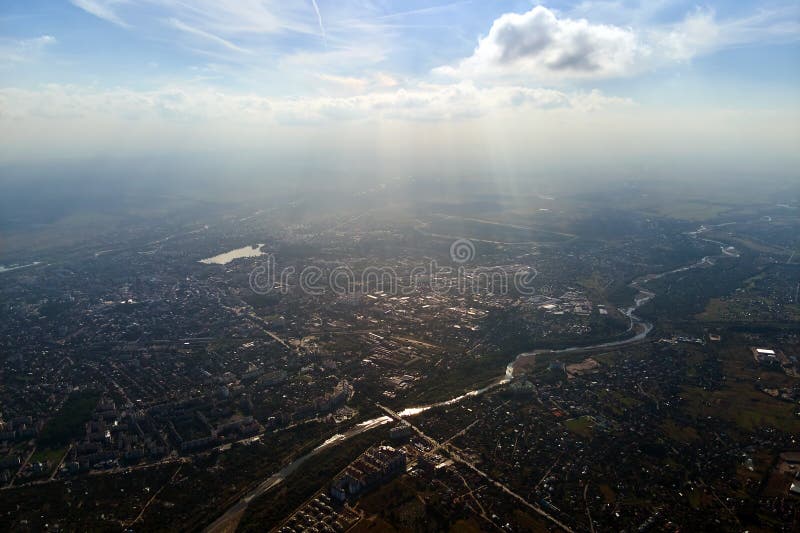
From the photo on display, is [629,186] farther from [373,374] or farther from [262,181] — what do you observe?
[373,374]

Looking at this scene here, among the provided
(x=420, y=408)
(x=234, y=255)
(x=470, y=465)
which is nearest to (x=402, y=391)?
(x=420, y=408)

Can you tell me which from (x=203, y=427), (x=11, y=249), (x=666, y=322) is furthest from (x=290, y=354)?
(x=11, y=249)

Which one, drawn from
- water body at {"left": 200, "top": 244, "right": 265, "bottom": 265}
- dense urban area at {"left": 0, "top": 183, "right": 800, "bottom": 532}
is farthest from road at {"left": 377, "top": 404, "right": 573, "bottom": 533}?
water body at {"left": 200, "top": 244, "right": 265, "bottom": 265}

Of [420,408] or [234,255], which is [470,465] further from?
[234,255]

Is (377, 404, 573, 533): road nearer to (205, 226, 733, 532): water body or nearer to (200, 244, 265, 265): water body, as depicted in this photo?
(205, 226, 733, 532): water body

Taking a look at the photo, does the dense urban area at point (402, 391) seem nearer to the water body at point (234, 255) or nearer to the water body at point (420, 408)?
the water body at point (420, 408)

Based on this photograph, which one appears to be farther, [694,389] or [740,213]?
[740,213]

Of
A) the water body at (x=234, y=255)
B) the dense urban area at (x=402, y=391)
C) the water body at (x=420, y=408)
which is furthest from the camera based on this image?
the water body at (x=234, y=255)

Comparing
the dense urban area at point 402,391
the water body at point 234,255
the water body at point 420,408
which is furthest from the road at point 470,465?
the water body at point 234,255
